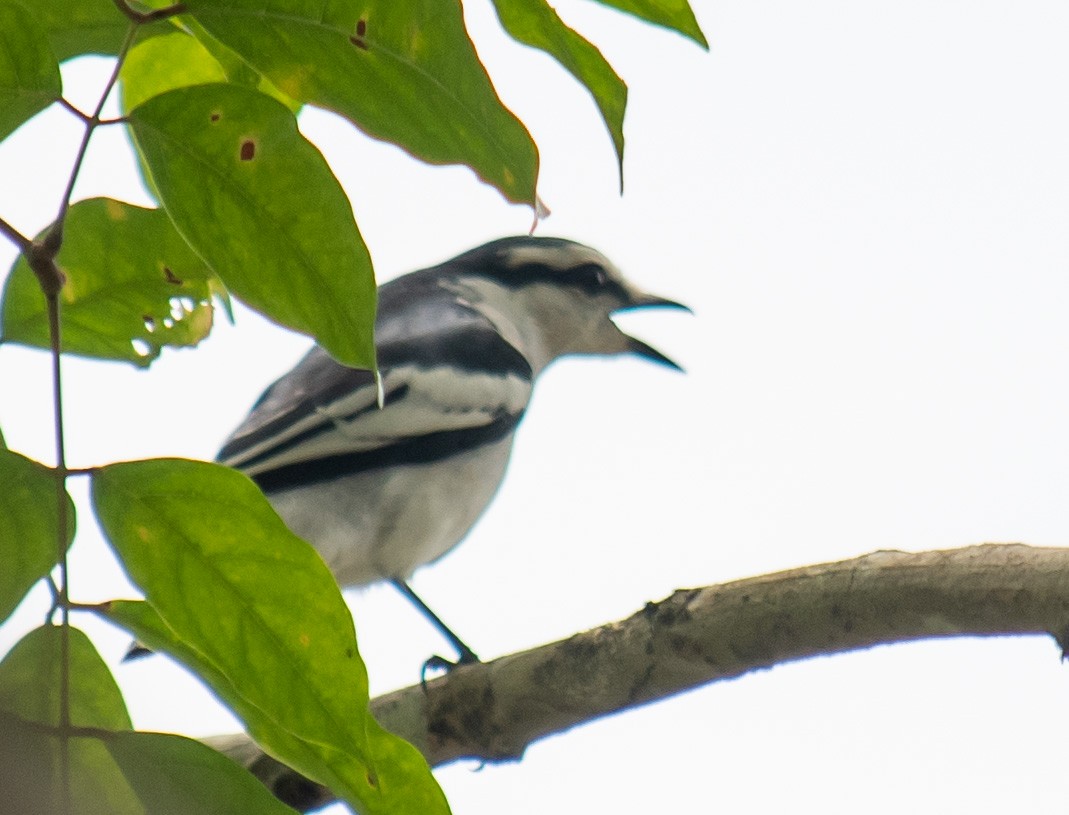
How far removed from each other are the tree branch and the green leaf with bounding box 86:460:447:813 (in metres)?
1.01

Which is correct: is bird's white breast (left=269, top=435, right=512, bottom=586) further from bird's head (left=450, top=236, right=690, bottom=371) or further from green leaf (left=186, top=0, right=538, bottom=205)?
green leaf (left=186, top=0, right=538, bottom=205)

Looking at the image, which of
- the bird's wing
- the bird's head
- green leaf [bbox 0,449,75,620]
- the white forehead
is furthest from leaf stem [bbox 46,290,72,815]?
the white forehead

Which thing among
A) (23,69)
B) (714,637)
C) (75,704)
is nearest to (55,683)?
(75,704)

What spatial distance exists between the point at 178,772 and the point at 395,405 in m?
2.78

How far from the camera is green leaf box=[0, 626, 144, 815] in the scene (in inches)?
36.6

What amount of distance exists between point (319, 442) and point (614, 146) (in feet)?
8.43

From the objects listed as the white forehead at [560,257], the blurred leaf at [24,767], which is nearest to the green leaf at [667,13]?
the blurred leaf at [24,767]

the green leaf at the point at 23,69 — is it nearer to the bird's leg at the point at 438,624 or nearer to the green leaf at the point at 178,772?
the green leaf at the point at 178,772

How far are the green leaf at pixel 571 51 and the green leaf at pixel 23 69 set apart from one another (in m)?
0.32

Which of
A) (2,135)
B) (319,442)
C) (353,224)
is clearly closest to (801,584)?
(353,224)

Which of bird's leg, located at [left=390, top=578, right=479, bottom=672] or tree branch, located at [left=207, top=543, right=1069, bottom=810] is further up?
bird's leg, located at [left=390, top=578, right=479, bottom=672]

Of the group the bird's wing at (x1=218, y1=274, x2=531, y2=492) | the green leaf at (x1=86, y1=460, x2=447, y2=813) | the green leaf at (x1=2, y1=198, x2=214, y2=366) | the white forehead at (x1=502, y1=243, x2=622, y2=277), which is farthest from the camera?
the white forehead at (x1=502, y1=243, x2=622, y2=277)

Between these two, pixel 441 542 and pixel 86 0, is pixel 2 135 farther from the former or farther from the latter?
pixel 441 542

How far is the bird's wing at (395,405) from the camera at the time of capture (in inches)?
140
